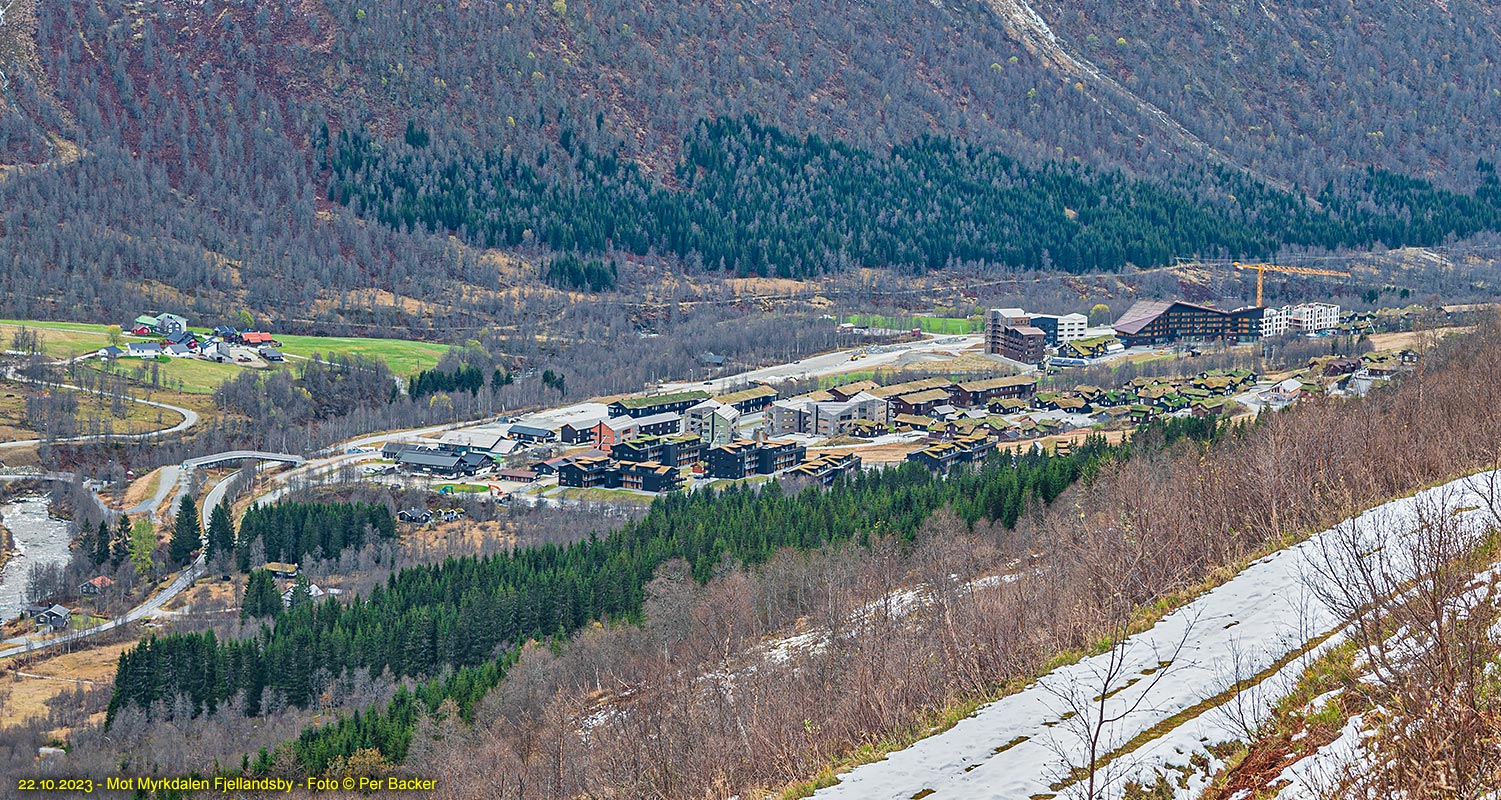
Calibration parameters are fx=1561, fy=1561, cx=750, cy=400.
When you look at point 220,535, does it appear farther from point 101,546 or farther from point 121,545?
point 101,546

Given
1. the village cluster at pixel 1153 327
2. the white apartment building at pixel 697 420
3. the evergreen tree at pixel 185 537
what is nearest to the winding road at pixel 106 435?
the evergreen tree at pixel 185 537

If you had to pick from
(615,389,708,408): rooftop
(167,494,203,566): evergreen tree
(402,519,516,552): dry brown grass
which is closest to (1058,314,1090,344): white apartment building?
(615,389,708,408): rooftop

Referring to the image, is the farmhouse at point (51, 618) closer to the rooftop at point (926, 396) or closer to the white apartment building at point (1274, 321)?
the rooftop at point (926, 396)

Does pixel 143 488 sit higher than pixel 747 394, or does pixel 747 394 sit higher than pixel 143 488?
pixel 747 394

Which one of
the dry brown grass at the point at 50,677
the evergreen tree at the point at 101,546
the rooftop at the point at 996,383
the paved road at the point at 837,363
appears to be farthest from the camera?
the paved road at the point at 837,363

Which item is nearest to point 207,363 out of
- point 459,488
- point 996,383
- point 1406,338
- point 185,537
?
point 459,488

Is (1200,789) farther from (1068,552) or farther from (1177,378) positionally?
(1177,378)
